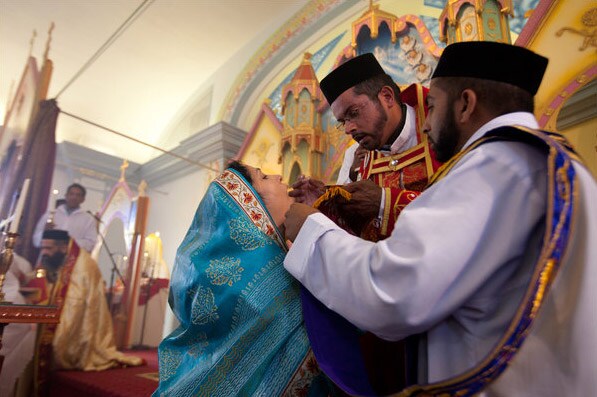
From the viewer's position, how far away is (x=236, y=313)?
144cm

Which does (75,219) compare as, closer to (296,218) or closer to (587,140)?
(296,218)

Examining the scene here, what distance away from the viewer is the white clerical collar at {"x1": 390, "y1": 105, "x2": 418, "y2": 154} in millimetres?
2400

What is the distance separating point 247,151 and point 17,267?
4174mm

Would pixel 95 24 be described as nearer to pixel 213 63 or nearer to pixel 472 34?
pixel 213 63

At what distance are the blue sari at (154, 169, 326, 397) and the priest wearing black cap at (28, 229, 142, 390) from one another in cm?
365

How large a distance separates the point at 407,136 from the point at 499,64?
114cm

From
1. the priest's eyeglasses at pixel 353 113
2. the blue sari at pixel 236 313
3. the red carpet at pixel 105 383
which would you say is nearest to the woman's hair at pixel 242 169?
the blue sari at pixel 236 313

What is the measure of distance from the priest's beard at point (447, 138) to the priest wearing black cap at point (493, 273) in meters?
0.17

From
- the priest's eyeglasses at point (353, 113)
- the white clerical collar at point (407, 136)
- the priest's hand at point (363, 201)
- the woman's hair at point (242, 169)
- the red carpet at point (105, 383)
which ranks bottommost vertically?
the red carpet at point (105, 383)

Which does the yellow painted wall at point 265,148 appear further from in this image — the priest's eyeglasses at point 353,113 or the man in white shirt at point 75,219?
the priest's eyeglasses at point 353,113

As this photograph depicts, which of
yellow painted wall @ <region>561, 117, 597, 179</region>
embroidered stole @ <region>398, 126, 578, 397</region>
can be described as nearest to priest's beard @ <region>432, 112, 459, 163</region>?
embroidered stole @ <region>398, 126, 578, 397</region>

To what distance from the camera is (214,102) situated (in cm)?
938

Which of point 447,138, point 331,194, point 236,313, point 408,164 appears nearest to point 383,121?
point 408,164

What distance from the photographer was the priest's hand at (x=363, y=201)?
69.7 inches
